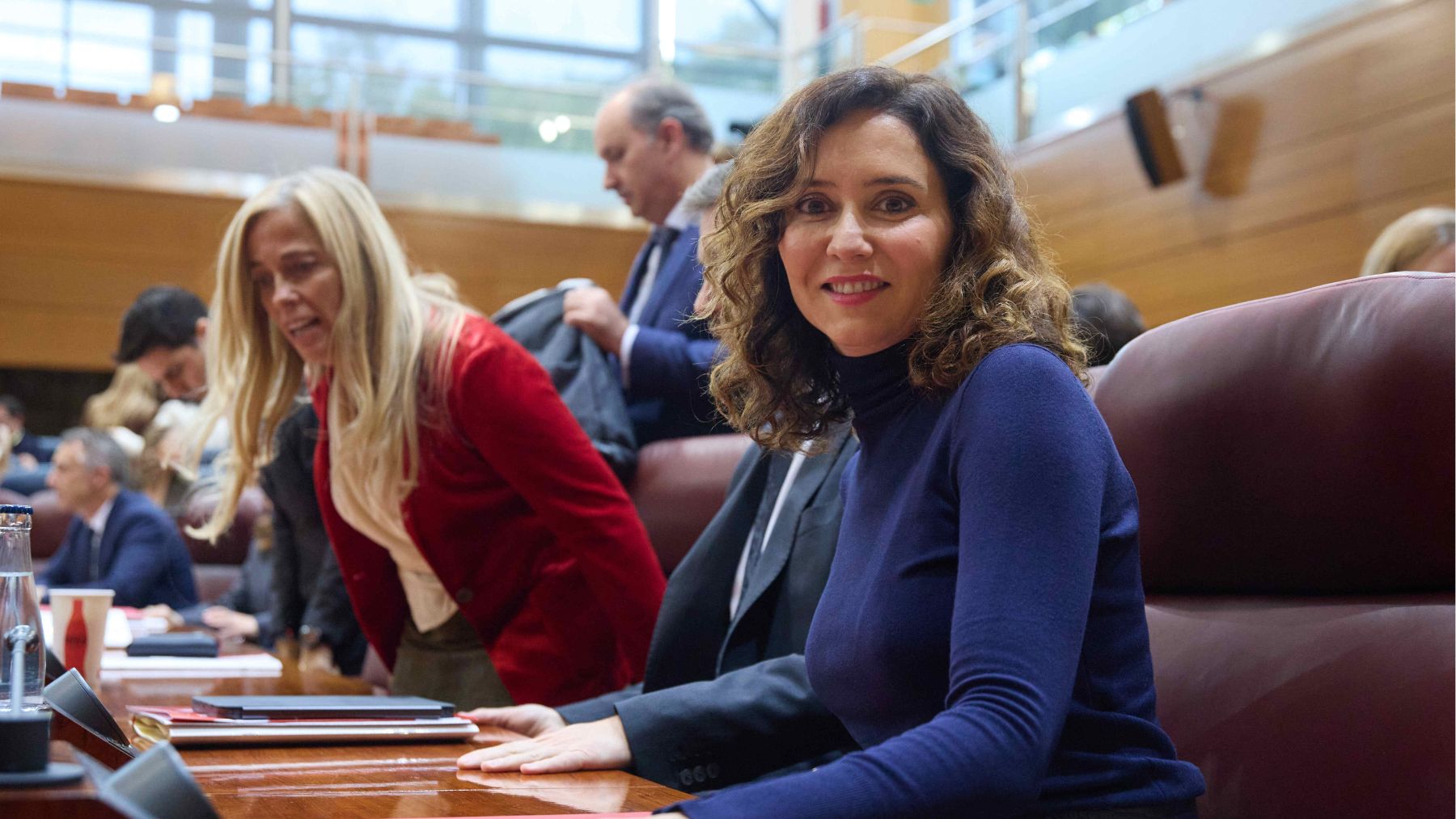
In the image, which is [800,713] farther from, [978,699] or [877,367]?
[978,699]

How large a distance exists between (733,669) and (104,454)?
368cm

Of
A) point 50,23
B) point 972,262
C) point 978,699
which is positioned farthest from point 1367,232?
point 50,23

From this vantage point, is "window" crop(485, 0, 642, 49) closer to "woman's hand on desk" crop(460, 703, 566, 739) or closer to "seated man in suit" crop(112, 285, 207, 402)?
"seated man in suit" crop(112, 285, 207, 402)

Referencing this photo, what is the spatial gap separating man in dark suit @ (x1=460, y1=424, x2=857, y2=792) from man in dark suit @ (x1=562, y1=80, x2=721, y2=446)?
47 cm

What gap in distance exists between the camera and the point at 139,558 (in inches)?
171

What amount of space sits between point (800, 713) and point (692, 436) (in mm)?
1134

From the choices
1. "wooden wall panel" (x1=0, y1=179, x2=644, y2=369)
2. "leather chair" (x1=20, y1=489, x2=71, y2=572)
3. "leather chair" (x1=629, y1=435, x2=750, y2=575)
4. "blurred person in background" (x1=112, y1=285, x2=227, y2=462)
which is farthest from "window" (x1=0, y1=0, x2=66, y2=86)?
"leather chair" (x1=629, y1=435, x2=750, y2=575)

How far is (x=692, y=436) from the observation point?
2445 mm

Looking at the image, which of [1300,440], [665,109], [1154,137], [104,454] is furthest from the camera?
[1154,137]

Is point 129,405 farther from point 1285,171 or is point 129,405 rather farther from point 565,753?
point 565,753

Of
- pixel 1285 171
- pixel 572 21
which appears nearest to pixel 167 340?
pixel 1285 171

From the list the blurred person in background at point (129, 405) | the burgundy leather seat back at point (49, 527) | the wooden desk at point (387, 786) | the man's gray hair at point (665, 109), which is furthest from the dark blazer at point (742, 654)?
the blurred person in background at point (129, 405)

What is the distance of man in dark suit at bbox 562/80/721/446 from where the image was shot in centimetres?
237

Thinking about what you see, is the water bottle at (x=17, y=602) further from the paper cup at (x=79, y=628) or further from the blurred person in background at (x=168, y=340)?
the blurred person in background at (x=168, y=340)
